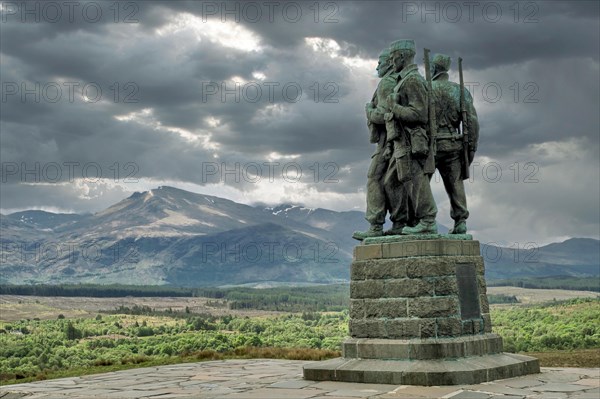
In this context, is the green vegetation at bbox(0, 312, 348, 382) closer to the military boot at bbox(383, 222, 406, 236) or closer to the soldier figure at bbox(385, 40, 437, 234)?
the military boot at bbox(383, 222, 406, 236)

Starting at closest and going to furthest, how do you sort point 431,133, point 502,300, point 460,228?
1. point 431,133
2. point 460,228
3. point 502,300

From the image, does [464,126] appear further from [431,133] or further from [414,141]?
[414,141]

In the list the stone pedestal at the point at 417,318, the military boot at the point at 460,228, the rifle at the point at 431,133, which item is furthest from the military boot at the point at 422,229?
the military boot at the point at 460,228

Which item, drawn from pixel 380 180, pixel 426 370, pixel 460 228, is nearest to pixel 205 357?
pixel 380 180

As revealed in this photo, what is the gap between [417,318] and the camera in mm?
11312

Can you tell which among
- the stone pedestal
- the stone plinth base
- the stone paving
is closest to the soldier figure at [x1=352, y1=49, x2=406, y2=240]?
the stone pedestal

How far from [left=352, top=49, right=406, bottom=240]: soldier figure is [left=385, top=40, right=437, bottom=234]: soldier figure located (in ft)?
1.05

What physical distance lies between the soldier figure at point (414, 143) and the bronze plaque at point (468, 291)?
0.86m

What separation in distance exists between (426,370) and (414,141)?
3.91m

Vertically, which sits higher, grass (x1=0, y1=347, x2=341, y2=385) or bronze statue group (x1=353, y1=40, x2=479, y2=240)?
bronze statue group (x1=353, y1=40, x2=479, y2=240)

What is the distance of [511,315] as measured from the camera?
1280 inches

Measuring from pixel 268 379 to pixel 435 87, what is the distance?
617cm

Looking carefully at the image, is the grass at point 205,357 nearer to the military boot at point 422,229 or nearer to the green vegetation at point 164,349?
the green vegetation at point 164,349

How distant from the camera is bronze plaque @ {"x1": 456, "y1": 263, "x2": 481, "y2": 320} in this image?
11656 millimetres
